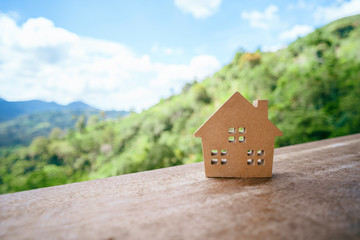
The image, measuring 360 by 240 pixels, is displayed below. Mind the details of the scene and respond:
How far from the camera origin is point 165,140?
6.19 m

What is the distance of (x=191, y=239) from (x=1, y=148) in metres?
4.84

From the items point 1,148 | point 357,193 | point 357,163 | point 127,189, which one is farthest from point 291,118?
point 1,148

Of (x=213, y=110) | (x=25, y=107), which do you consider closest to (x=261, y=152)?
(x=25, y=107)

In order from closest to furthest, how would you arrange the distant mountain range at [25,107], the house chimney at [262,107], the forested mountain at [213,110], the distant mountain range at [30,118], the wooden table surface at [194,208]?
1. the wooden table surface at [194,208]
2. the house chimney at [262,107]
3. the distant mountain range at [25,107]
4. the distant mountain range at [30,118]
5. the forested mountain at [213,110]

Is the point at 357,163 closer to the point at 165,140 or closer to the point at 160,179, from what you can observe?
the point at 160,179

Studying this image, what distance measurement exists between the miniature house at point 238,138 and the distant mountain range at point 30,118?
3085mm

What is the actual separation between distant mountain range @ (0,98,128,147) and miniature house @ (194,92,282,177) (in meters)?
3.09

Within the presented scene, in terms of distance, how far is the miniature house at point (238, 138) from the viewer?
0.62 metres

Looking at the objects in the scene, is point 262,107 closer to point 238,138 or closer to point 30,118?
point 238,138

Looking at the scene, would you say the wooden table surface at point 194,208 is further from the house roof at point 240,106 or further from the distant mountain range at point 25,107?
the distant mountain range at point 25,107

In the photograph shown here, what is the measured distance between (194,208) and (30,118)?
172 inches

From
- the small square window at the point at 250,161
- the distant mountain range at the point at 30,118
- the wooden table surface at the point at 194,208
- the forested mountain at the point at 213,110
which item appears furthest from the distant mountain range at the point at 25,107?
the small square window at the point at 250,161

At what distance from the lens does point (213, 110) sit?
5.40m

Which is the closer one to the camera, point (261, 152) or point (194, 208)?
point (194, 208)
